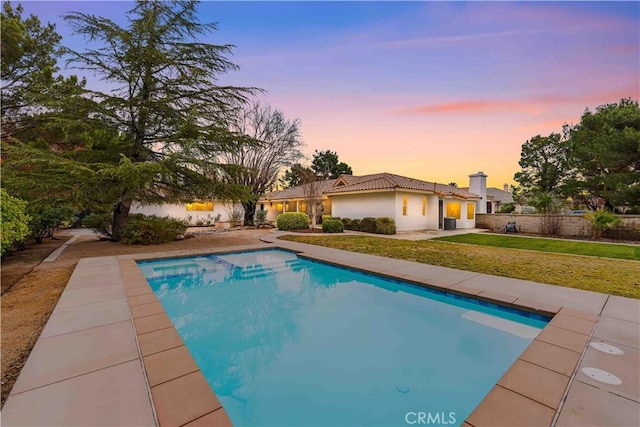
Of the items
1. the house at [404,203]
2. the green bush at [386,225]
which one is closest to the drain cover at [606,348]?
the green bush at [386,225]

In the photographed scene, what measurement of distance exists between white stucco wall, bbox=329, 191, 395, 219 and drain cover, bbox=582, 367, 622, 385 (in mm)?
15005

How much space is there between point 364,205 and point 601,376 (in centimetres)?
1682

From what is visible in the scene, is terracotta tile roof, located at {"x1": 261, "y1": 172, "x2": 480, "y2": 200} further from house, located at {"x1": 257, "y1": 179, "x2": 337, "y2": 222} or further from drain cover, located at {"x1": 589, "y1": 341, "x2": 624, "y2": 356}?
drain cover, located at {"x1": 589, "y1": 341, "x2": 624, "y2": 356}

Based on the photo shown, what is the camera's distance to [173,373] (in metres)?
2.79

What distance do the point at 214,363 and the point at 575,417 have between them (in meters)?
4.08

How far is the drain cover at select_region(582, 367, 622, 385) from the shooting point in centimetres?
269

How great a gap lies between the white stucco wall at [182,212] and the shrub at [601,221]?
25521 mm

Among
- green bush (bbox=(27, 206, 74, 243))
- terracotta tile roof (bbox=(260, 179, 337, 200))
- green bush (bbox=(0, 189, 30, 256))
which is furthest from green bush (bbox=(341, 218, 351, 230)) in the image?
green bush (bbox=(0, 189, 30, 256))

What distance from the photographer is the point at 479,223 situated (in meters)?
22.4

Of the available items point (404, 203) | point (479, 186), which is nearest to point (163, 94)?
point (404, 203)

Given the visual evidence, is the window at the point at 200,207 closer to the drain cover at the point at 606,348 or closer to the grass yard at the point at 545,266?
the grass yard at the point at 545,266

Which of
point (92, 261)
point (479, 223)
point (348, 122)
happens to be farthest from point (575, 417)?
point (479, 223)

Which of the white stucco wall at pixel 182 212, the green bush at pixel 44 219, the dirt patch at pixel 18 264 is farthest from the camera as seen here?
the white stucco wall at pixel 182 212

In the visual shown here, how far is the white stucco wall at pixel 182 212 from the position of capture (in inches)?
947
